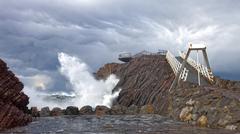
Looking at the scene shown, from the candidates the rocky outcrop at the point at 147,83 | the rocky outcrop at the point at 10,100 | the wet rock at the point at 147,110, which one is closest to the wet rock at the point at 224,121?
the rocky outcrop at the point at 147,83

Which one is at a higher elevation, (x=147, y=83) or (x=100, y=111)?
(x=147, y=83)

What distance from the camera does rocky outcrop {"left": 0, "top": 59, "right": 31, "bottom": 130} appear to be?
29125 mm

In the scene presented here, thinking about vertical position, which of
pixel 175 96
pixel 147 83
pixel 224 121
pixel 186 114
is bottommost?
pixel 224 121

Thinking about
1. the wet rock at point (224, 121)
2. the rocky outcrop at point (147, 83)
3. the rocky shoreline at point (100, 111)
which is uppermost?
the rocky outcrop at point (147, 83)

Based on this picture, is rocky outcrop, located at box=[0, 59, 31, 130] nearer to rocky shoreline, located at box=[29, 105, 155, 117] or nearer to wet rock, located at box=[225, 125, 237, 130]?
rocky shoreline, located at box=[29, 105, 155, 117]

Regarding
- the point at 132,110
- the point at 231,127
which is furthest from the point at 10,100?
the point at 231,127

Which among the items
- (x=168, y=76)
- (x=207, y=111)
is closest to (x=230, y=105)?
(x=207, y=111)

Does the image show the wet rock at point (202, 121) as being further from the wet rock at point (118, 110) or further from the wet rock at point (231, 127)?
the wet rock at point (118, 110)

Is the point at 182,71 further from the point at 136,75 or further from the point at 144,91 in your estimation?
the point at 136,75

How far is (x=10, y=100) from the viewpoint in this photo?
109 feet

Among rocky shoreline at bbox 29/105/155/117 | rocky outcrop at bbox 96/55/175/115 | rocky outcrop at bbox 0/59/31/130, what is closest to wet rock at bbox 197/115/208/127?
rocky outcrop at bbox 96/55/175/115

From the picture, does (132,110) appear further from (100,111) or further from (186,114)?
(186,114)

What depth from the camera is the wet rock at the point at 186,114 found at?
31809mm

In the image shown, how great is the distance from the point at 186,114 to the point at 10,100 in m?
13.7
